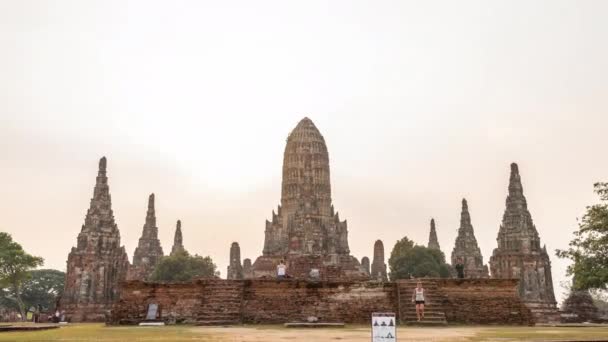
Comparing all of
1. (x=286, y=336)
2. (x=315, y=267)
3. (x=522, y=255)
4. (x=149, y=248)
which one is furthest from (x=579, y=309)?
(x=149, y=248)

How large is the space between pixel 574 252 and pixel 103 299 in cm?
3236

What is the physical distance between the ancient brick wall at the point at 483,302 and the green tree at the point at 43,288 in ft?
221

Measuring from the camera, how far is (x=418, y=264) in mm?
78375

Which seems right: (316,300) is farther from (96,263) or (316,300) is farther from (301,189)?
(301,189)

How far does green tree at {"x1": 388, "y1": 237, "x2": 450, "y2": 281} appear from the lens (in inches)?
3046

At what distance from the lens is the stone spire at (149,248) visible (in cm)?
7606

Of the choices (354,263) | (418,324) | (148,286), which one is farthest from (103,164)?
(354,263)

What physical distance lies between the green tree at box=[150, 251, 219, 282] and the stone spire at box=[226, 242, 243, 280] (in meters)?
12.6

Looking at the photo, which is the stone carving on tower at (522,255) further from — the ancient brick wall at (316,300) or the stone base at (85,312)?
the stone base at (85,312)

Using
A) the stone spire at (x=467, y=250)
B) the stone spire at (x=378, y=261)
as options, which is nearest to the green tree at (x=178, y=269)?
the stone spire at (x=378, y=261)

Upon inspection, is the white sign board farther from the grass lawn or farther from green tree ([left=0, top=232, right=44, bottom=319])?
green tree ([left=0, top=232, right=44, bottom=319])

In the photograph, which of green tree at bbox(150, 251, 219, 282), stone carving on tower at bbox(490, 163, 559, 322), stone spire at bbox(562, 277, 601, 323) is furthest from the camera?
green tree at bbox(150, 251, 219, 282)

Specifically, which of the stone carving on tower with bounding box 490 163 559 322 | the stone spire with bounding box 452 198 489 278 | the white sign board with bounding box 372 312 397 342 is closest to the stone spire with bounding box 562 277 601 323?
the stone carving on tower with bounding box 490 163 559 322

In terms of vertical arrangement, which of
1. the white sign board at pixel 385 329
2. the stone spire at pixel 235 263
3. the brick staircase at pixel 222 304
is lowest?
the white sign board at pixel 385 329
